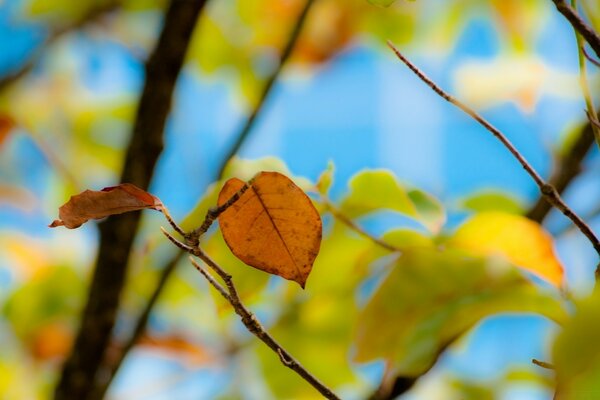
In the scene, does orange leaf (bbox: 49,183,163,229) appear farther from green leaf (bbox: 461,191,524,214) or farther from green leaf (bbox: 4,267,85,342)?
green leaf (bbox: 4,267,85,342)

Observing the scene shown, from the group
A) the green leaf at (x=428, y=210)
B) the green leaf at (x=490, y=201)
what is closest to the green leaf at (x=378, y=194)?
the green leaf at (x=428, y=210)

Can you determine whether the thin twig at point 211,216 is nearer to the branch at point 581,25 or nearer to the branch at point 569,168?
the branch at point 581,25

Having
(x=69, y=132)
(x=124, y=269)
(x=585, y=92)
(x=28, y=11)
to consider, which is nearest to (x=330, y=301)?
(x=124, y=269)

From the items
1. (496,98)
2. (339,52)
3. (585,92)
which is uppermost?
(339,52)

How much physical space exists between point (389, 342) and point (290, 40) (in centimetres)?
32

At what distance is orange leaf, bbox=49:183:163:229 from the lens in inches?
9.4

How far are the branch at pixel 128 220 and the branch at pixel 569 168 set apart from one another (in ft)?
0.93

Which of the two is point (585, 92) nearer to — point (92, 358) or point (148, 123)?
point (148, 123)

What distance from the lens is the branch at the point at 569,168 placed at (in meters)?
0.52

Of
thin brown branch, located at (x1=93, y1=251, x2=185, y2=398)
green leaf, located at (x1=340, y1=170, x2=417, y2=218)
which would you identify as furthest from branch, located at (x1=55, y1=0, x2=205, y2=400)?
green leaf, located at (x1=340, y1=170, x2=417, y2=218)

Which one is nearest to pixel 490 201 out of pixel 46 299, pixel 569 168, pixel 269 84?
pixel 569 168

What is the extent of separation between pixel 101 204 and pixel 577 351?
16 centimetres

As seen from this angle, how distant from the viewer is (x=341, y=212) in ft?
1.23

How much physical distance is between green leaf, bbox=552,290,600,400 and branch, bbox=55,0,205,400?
1.22ft
